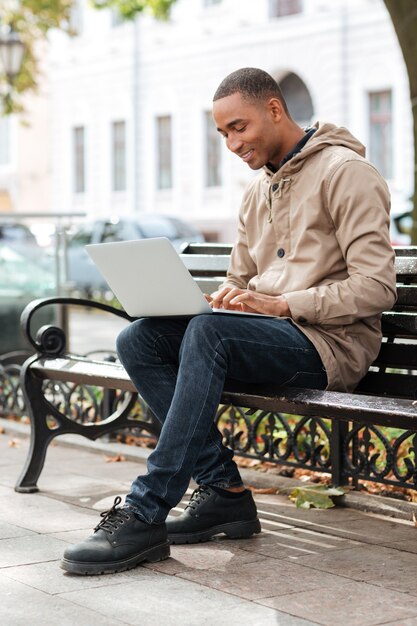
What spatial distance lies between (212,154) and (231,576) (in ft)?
93.1

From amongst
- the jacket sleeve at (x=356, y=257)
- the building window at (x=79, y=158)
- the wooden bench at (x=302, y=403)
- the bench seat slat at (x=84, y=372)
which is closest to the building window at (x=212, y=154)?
the building window at (x=79, y=158)

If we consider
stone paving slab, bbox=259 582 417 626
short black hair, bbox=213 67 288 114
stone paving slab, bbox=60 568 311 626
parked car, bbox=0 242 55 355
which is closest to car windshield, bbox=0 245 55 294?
parked car, bbox=0 242 55 355

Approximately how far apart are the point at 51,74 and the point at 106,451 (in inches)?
1292

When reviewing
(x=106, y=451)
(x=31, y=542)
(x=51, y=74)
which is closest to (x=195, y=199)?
(x=51, y=74)

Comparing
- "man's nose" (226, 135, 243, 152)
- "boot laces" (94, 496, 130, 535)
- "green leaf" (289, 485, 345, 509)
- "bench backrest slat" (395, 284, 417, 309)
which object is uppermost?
"man's nose" (226, 135, 243, 152)

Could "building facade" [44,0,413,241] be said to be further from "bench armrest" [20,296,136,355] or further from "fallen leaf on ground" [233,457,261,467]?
"bench armrest" [20,296,136,355]

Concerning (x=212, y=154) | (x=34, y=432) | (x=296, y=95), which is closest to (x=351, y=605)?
(x=34, y=432)

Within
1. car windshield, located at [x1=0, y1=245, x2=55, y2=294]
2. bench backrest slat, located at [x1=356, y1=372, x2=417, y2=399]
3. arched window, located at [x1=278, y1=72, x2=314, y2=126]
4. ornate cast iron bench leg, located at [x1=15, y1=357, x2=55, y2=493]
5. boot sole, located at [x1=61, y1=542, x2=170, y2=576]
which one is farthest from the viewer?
arched window, located at [x1=278, y1=72, x2=314, y2=126]

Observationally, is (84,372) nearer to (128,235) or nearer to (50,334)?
(50,334)

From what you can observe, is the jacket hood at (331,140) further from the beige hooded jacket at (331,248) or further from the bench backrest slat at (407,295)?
the bench backrest slat at (407,295)

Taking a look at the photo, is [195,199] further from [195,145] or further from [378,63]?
[378,63]

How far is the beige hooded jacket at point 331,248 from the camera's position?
4.12 meters

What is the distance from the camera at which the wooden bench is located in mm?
4078

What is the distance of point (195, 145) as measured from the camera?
1275 inches
